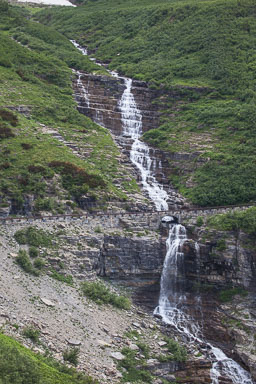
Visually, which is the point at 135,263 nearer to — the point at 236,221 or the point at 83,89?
the point at 236,221

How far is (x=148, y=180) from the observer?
230 feet

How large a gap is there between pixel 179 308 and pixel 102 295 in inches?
344

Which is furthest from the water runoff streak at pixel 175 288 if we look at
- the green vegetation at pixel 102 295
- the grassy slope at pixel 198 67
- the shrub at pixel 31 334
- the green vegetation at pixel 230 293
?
the shrub at pixel 31 334

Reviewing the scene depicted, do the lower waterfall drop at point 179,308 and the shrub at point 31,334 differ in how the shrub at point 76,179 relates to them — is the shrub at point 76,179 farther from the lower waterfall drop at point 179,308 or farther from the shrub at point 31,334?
the shrub at point 31,334

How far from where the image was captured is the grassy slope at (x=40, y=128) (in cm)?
5678

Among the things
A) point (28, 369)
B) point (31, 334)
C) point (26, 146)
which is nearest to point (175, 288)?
point (31, 334)

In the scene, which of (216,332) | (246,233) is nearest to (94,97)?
(246,233)

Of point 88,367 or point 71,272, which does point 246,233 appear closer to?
point 71,272

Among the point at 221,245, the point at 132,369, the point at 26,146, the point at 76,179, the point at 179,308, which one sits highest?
the point at 26,146

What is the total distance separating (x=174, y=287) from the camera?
51000 millimetres

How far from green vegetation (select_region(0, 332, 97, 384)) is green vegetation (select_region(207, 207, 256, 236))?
2365cm

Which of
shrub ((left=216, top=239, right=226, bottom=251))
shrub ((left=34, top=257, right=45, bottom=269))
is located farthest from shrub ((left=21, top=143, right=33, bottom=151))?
shrub ((left=216, top=239, right=226, bottom=251))

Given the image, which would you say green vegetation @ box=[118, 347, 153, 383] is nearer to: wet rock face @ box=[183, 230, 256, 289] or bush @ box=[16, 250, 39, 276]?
bush @ box=[16, 250, 39, 276]

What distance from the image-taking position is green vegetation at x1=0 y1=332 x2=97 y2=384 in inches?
1021
